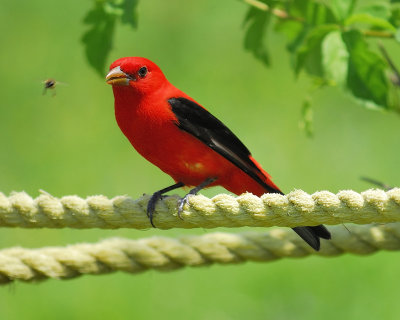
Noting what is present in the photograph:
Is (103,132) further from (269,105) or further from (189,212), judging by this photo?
(189,212)

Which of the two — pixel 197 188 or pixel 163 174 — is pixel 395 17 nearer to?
pixel 197 188

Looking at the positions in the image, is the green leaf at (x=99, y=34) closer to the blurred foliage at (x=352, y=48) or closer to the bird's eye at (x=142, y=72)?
the bird's eye at (x=142, y=72)

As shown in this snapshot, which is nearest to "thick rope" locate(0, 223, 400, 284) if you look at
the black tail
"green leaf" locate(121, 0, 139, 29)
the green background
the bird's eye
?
the black tail

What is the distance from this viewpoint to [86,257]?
10.4 ft

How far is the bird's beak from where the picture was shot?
3.18 meters

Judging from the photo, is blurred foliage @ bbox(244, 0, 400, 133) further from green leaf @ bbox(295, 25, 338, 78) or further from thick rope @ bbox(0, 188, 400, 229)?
thick rope @ bbox(0, 188, 400, 229)

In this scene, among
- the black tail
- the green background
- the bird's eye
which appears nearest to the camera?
the black tail

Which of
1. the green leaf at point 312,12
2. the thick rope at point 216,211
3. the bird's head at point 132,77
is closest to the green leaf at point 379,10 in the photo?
the green leaf at point 312,12

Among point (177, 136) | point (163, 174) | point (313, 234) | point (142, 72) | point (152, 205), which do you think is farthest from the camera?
point (163, 174)

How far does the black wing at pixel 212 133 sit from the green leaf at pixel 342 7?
72 centimetres

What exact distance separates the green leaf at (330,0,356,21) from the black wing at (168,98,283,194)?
715mm

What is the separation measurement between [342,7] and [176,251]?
47.6 inches

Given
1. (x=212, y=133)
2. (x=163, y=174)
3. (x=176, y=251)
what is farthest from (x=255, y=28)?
(x=163, y=174)

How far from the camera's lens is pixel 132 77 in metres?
3.25
